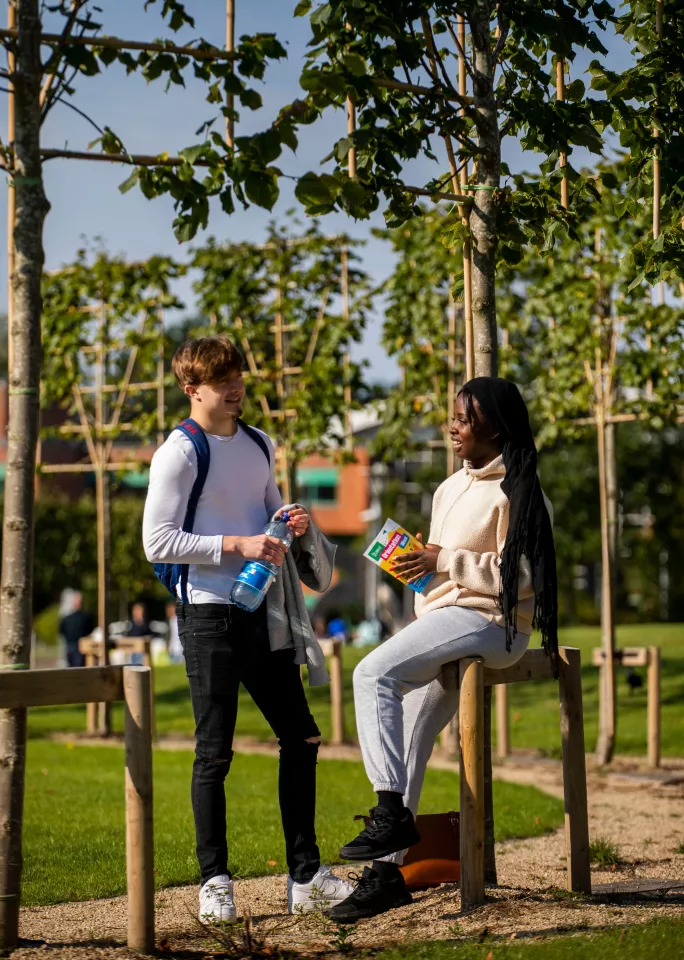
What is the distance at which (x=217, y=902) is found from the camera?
450 centimetres

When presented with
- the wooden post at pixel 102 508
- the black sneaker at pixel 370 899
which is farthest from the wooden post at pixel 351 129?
the wooden post at pixel 102 508

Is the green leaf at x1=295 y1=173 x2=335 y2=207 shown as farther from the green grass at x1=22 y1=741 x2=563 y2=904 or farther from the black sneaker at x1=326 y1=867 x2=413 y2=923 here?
the green grass at x1=22 y1=741 x2=563 y2=904

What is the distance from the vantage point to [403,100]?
5.59 m

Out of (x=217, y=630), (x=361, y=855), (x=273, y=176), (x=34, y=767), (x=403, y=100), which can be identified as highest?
(x=403, y=100)

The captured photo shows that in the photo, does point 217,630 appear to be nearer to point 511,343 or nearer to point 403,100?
point 403,100

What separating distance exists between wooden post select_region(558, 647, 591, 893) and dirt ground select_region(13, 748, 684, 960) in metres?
0.11

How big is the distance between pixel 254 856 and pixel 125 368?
9.10m

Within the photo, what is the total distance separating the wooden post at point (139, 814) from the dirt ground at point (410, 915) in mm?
131

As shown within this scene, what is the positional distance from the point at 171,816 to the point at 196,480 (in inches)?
144

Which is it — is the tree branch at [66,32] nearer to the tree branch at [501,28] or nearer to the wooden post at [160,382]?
the tree branch at [501,28]

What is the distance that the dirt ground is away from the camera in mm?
4246

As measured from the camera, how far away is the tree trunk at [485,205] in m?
5.54

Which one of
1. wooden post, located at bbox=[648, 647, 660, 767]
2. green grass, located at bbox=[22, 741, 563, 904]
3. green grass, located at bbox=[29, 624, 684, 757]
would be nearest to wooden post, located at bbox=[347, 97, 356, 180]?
green grass, located at bbox=[22, 741, 563, 904]

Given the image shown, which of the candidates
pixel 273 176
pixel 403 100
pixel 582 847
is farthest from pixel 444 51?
pixel 582 847
